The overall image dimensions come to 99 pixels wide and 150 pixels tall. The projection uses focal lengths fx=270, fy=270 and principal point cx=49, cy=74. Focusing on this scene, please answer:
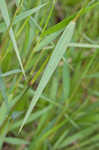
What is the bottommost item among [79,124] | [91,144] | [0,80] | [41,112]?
[91,144]

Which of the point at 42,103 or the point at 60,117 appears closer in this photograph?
the point at 60,117

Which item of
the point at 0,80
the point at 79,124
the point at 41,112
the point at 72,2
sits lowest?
the point at 79,124

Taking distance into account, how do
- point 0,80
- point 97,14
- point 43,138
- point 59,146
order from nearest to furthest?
point 0,80 < point 43,138 < point 59,146 < point 97,14

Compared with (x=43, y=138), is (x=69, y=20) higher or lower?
higher

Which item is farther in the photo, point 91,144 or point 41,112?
point 91,144

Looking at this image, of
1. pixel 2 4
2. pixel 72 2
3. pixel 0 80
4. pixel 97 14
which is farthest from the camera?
pixel 72 2

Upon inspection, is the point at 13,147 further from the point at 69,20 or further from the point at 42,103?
the point at 69,20

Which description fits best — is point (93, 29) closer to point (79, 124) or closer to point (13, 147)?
point (79, 124)

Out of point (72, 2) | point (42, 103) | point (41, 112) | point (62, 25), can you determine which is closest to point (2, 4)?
point (62, 25)

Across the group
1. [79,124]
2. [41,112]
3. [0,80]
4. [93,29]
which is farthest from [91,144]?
[0,80]
